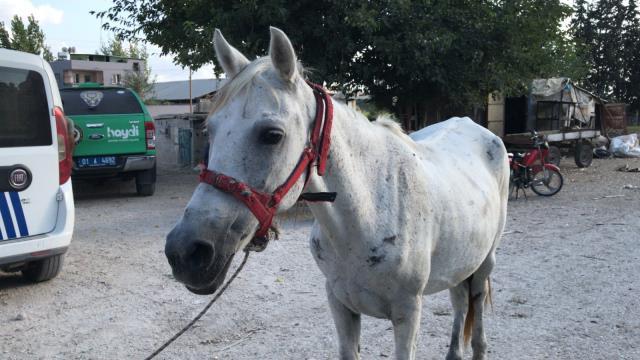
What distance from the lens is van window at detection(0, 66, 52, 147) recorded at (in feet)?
14.6

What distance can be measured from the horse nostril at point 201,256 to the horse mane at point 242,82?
1.52 ft

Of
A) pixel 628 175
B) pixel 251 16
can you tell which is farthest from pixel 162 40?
pixel 628 175

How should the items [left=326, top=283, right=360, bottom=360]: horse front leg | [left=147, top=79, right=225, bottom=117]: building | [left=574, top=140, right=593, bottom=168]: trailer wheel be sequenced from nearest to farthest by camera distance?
[left=326, top=283, right=360, bottom=360]: horse front leg
[left=574, top=140, right=593, bottom=168]: trailer wheel
[left=147, top=79, right=225, bottom=117]: building

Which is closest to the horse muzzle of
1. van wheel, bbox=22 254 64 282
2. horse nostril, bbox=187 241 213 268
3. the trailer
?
horse nostril, bbox=187 241 213 268

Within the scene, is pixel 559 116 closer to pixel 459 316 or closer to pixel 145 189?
pixel 145 189

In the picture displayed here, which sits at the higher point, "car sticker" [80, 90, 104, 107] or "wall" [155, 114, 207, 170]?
"car sticker" [80, 90, 104, 107]

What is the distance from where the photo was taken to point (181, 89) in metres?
53.6

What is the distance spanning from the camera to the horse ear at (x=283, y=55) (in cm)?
158

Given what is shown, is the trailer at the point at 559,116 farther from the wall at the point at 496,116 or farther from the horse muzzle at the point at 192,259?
the horse muzzle at the point at 192,259

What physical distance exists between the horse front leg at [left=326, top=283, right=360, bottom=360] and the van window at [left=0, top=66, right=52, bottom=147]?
3600 millimetres

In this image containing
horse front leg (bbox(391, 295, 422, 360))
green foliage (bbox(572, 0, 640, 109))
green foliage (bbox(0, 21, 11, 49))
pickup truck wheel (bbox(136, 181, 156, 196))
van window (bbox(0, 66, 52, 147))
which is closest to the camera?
horse front leg (bbox(391, 295, 422, 360))

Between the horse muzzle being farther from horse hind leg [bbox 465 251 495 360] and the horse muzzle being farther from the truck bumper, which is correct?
the truck bumper

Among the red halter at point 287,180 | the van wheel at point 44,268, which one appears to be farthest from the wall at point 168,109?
the red halter at point 287,180

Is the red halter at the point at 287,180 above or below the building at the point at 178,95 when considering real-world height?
below
